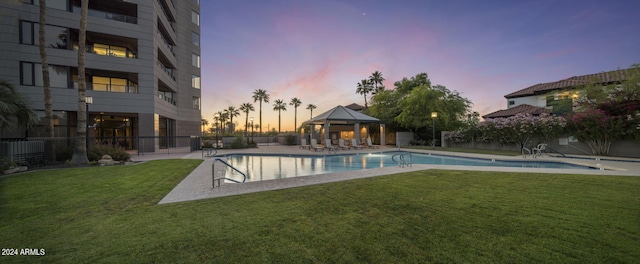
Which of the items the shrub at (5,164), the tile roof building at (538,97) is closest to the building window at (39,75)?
the shrub at (5,164)

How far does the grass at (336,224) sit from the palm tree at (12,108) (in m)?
3.90

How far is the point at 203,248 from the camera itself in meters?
2.84

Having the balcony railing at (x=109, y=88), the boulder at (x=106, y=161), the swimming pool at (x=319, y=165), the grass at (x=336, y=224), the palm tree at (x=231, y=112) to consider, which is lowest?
the swimming pool at (x=319, y=165)

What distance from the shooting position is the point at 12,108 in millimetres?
8266

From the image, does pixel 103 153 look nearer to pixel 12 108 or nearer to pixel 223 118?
pixel 12 108

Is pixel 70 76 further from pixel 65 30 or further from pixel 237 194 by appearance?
pixel 237 194

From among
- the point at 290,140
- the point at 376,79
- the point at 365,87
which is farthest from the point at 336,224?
the point at 376,79

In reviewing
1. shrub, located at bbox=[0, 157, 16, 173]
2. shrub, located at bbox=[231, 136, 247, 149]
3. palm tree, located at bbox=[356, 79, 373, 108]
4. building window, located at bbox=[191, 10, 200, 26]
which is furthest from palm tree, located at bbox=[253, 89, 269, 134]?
shrub, located at bbox=[0, 157, 16, 173]

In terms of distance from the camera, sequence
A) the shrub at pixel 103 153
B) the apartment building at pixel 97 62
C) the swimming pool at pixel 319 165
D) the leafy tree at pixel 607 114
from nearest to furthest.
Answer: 1. the swimming pool at pixel 319 165
2. the shrub at pixel 103 153
3. the leafy tree at pixel 607 114
4. the apartment building at pixel 97 62

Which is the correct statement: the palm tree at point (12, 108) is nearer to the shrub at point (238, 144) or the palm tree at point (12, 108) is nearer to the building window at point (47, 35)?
the building window at point (47, 35)

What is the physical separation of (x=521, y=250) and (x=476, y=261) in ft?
2.24

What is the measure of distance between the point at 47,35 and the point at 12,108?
11.5 m

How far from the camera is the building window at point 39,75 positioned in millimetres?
15148

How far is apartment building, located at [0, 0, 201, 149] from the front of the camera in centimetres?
1494
